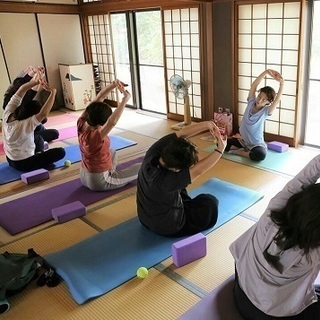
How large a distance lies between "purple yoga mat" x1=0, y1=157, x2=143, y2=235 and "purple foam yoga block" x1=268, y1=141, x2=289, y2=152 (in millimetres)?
1919

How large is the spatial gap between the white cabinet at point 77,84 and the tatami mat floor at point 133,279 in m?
3.35

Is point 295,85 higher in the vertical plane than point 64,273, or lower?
higher

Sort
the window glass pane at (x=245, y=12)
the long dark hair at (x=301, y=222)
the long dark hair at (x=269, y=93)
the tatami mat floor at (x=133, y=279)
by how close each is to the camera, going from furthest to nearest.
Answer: the window glass pane at (x=245, y=12) → the long dark hair at (x=269, y=93) → the tatami mat floor at (x=133, y=279) → the long dark hair at (x=301, y=222)

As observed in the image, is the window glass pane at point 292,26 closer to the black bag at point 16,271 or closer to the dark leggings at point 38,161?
the dark leggings at point 38,161

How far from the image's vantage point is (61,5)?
741cm

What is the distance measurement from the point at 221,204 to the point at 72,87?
16.5ft

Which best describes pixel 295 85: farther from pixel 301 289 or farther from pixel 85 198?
pixel 301 289

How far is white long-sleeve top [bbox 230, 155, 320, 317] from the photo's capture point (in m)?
1.45

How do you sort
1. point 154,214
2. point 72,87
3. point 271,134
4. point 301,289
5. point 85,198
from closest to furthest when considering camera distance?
point 301,289, point 154,214, point 85,198, point 271,134, point 72,87

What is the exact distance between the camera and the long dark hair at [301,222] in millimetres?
1256

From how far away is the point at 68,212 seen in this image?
10.4ft

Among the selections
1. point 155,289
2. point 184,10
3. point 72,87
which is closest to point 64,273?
point 155,289

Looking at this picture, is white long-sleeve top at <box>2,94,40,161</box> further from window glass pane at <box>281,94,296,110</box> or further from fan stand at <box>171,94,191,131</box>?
window glass pane at <box>281,94,296,110</box>

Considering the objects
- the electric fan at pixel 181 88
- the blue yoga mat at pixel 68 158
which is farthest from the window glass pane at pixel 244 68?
the blue yoga mat at pixel 68 158
